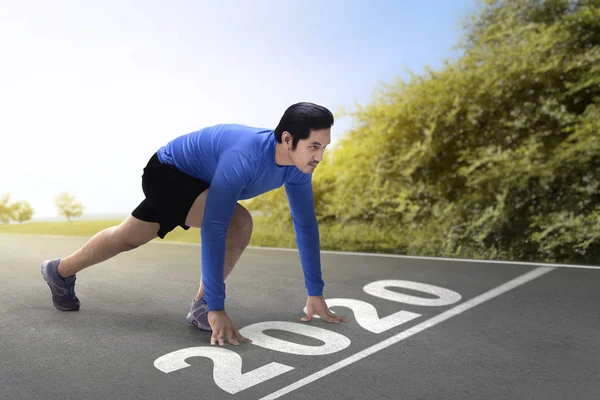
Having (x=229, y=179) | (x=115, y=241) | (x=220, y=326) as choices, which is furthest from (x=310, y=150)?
(x=115, y=241)

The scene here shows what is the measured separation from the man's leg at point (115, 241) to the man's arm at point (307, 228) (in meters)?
0.96

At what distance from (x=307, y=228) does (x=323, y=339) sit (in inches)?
29.7

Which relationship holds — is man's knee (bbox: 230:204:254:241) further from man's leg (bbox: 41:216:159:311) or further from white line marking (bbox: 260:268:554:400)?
white line marking (bbox: 260:268:554:400)

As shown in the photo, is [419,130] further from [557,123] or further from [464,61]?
[557,123]

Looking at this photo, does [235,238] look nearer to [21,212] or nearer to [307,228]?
Answer: [307,228]

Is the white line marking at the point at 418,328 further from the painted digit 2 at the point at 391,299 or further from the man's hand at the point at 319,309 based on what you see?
the man's hand at the point at 319,309

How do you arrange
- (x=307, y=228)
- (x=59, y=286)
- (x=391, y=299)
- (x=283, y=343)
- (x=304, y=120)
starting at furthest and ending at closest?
(x=391, y=299), (x=59, y=286), (x=307, y=228), (x=283, y=343), (x=304, y=120)

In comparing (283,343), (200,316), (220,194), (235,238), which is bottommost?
(283,343)

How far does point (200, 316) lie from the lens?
4.16 metres

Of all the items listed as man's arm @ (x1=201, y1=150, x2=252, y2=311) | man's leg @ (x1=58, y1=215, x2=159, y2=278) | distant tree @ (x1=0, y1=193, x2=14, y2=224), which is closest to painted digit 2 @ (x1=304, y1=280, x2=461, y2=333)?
man's arm @ (x1=201, y1=150, x2=252, y2=311)

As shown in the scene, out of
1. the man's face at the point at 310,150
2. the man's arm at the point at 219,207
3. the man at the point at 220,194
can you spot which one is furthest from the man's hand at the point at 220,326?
the man's face at the point at 310,150

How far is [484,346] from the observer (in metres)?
3.77

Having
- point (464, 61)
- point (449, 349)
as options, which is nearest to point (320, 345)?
point (449, 349)

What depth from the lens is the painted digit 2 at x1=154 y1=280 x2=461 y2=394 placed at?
3.26m
